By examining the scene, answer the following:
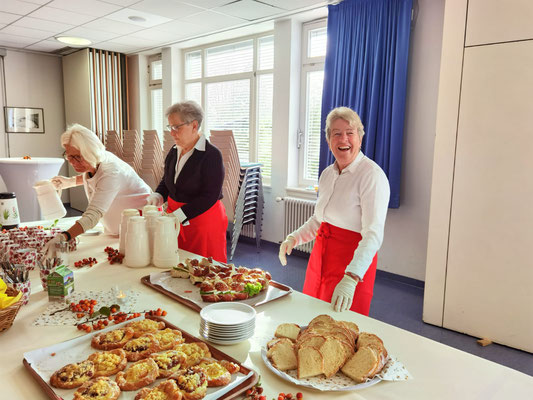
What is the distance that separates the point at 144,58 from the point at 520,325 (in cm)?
652

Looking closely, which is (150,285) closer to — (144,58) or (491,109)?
(491,109)

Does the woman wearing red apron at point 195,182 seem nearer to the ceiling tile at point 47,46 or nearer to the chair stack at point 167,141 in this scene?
the chair stack at point 167,141

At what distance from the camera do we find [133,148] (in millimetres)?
6195

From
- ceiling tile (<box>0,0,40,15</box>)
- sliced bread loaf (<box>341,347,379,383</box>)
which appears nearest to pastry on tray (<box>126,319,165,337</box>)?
sliced bread loaf (<box>341,347,379,383</box>)

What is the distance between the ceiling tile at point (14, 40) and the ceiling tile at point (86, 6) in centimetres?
205

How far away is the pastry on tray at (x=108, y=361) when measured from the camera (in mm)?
963

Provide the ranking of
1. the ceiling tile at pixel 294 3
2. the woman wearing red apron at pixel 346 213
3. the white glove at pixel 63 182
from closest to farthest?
the woman wearing red apron at pixel 346 213 → the white glove at pixel 63 182 → the ceiling tile at pixel 294 3

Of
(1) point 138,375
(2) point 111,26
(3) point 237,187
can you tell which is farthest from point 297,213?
(1) point 138,375

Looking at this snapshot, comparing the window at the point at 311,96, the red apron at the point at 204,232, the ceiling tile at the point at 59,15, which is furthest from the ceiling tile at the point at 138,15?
the red apron at the point at 204,232

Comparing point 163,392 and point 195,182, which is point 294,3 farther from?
point 163,392

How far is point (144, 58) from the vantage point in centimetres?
694

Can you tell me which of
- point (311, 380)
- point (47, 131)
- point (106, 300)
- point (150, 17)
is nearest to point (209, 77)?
point (150, 17)

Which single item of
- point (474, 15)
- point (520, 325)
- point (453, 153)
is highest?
point (474, 15)

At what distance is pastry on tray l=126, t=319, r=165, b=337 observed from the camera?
1.16 meters
